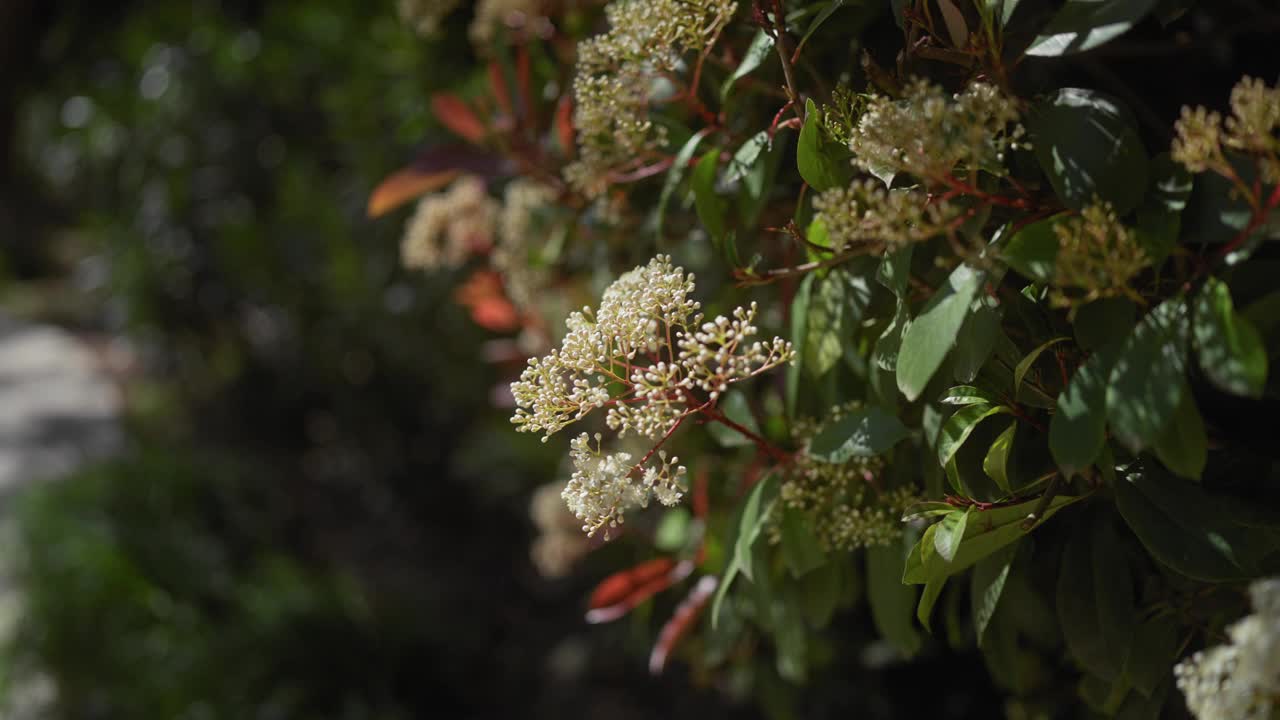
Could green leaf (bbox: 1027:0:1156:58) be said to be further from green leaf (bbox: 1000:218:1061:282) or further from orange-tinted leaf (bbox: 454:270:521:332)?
orange-tinted leaf (bbox: 454:270:521:332)

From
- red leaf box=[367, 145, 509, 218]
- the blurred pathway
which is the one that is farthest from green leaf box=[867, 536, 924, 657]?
the blurred pathway

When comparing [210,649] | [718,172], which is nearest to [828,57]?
[718,172]

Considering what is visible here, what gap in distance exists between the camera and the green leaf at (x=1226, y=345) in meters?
0.59

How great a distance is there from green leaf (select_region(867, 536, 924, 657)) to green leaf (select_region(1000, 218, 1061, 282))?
41 centimetres

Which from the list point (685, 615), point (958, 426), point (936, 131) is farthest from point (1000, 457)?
point (685, 615)

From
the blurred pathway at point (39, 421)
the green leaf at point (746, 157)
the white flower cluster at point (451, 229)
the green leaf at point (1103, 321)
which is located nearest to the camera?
the green leaf at point (1103, 321)

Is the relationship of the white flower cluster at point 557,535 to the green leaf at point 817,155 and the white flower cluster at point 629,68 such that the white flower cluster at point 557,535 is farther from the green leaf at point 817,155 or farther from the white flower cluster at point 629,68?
the green leaf at point 817,155

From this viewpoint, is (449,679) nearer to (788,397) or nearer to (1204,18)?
(788,397)

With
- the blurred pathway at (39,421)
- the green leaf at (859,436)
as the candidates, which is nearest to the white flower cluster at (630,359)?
the green leaf at (859,436)

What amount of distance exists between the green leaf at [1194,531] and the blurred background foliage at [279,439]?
5.39 feet

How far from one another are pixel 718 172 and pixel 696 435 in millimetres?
466

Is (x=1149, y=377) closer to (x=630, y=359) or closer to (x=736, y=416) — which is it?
(x=630, y=359)

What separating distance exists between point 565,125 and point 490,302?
412 mm

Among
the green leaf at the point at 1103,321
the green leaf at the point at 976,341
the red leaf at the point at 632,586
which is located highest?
the green leaf at the point at 1103,321
